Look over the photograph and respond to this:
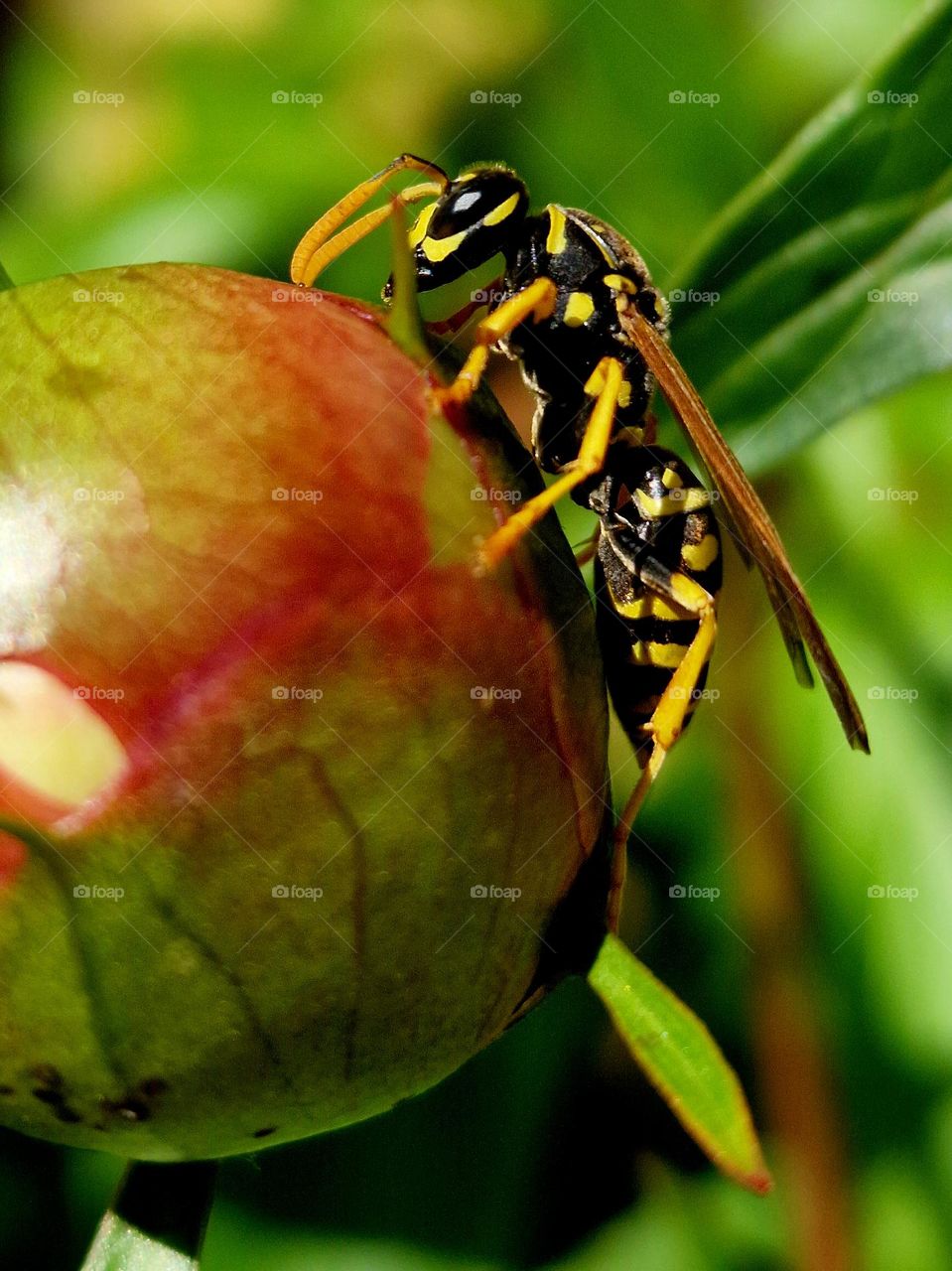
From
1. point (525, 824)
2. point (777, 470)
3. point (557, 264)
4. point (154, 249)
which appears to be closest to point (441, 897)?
point (525, 824)

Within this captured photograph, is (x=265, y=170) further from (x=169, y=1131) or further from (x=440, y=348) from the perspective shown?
(x=169, y=1131)
